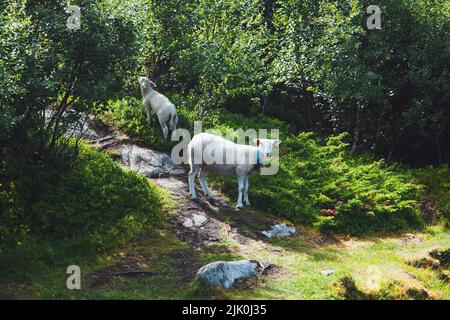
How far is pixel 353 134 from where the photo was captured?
82.9ft

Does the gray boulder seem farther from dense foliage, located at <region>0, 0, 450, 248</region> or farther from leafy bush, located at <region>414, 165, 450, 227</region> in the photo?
leafy bush, located at <region>414, 165, 450, 227</region>

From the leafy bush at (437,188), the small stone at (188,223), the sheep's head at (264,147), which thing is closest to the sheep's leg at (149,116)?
the sheep's head at (264,147)

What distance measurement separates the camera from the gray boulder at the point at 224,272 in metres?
12.7

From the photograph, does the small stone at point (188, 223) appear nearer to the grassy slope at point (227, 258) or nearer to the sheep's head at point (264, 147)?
the grassy slope at point (227, 258)

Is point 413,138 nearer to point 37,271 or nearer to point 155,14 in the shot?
point 155,14

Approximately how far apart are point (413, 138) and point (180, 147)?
10516 mm

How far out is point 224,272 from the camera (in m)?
12.9

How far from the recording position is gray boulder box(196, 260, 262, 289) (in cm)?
1270

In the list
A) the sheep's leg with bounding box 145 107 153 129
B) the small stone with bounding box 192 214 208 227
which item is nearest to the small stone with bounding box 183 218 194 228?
the small stone with bounding box 192 214 208 227

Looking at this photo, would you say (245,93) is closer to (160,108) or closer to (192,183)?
(160,108)

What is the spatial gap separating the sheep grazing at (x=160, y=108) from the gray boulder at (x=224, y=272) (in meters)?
8.14

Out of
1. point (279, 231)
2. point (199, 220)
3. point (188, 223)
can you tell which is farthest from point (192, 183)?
point (279, 231)

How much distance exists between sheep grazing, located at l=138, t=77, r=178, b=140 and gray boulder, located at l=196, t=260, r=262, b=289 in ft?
26.7
